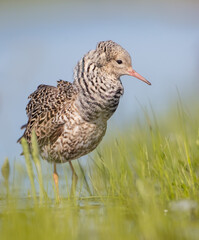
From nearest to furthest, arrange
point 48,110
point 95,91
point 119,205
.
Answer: point 119,205, point 95,91, point 48,110

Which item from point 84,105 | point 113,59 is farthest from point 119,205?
point 113,59

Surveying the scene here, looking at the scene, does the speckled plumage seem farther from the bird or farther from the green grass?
the green grass

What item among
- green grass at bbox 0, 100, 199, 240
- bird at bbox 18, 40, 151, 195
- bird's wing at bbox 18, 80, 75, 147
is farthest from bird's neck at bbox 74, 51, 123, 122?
green grass at bbox 0, 100, 199, 240

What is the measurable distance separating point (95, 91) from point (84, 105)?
0.22 meters

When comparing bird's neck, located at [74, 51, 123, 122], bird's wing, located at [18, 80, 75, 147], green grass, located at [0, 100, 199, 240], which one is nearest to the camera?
green grass, located at [0, 100, 199, 240]

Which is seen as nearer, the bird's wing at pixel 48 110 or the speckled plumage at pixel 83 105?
the speckled plumage at pixel 83 105

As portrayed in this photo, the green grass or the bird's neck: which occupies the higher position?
the bird's neck

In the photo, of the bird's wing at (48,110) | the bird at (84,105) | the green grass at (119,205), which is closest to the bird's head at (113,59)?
the bird at (84,105)

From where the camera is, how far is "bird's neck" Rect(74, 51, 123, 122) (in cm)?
586

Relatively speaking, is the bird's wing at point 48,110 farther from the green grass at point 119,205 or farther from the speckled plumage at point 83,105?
the green grass at point 119,205

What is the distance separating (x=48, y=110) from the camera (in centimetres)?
645

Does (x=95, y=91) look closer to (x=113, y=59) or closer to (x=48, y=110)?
(x=113, y=59)

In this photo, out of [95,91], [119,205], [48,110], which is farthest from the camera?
[48,110]

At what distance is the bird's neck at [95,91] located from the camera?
5855mm
